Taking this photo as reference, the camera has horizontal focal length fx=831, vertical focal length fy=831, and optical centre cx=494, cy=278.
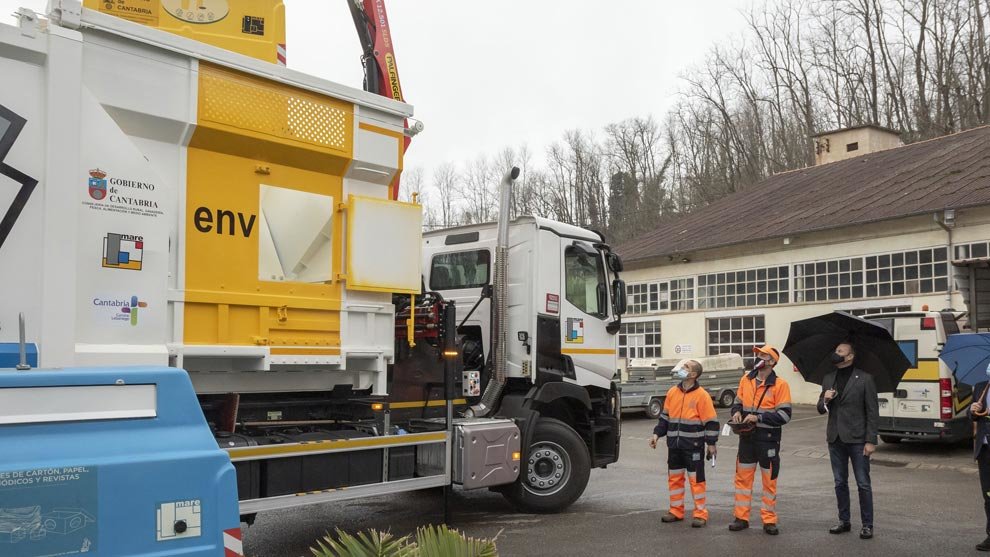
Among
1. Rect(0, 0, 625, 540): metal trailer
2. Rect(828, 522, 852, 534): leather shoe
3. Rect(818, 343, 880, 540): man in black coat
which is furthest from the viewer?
Rect(828, 522, 852, 534): leather shoe

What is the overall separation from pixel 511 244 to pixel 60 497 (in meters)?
6.24

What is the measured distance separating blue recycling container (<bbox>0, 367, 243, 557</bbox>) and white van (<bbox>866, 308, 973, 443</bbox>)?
40.3ft

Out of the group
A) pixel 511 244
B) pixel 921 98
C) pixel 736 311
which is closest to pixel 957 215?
pixel 736 311

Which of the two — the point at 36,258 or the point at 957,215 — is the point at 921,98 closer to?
the point at 957,215

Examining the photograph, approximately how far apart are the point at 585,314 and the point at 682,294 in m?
16.6

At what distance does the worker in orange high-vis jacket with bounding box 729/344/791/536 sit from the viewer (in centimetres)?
763

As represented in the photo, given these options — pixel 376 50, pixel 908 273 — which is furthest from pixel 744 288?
pixel 376 50

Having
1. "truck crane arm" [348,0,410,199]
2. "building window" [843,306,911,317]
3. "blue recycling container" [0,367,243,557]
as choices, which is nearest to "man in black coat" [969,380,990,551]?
"truck crane arm" [348,0,410,199]

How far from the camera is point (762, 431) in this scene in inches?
302

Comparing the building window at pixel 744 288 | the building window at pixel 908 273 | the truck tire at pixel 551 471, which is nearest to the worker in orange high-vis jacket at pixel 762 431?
the truck tire at pixel 551 471

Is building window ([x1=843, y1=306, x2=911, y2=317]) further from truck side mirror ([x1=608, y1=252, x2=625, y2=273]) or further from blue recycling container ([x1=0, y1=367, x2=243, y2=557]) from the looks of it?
blue recycling container ([x1=0, y1=367, x2=243, y2=557])

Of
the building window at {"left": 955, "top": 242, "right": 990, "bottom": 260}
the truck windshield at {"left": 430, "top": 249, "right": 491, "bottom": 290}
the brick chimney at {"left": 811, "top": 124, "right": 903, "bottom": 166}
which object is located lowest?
the truck windshield at {"left": 430, "top": 249, "right": 491, "bottom": 290}

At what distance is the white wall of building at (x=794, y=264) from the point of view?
1806 cm

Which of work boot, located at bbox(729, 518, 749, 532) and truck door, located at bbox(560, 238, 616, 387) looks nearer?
work boot, located at bbox(729, 518, 749, 532)
